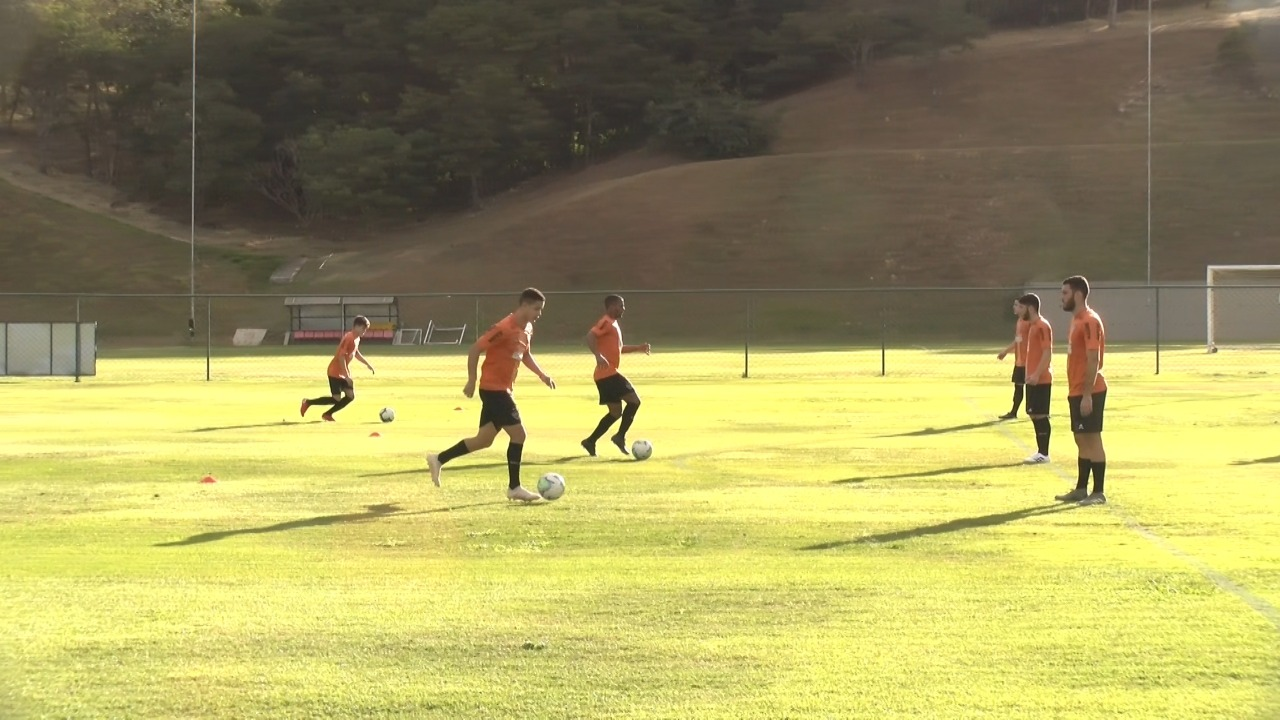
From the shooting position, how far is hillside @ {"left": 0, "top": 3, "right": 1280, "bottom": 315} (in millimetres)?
65875

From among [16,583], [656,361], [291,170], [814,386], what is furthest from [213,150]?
[16,583]

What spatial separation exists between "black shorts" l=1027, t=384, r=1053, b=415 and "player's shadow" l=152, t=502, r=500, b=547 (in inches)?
252

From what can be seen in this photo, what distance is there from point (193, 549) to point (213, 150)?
7997 centimetres

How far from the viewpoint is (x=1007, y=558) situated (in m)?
9.84

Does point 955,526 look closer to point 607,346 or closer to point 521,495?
point 521,495

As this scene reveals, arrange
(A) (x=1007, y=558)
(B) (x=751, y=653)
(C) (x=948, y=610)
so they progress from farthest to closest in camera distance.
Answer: (A) (x=1007, y=558), (C) (x=948, y=610), (B) (x=751, y=653)

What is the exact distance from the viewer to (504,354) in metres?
12.7

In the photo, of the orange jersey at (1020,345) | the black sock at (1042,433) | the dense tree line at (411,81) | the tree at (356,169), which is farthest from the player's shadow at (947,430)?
the tree at (356,169)

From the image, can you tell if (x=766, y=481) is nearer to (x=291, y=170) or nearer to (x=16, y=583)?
(x=16, y=583)

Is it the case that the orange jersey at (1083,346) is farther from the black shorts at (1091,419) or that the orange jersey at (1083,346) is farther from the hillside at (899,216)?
the hillside at (899,216)

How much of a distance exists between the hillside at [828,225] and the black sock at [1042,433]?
49523mm

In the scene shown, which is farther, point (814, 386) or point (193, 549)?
point (814, 386)

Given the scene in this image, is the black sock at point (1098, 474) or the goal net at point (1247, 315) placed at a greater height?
the goal net at point (1247, 315)

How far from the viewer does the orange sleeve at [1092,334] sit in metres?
12.0
